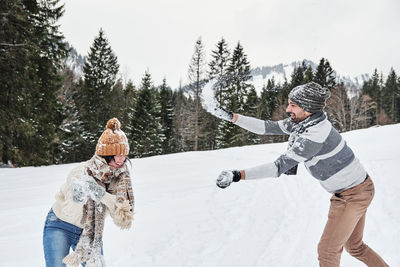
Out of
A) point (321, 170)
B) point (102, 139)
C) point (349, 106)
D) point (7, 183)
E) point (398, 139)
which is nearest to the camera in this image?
point (321, 170)

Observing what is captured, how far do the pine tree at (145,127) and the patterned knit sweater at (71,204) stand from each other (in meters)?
26.3

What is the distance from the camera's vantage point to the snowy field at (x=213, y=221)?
11.5ft

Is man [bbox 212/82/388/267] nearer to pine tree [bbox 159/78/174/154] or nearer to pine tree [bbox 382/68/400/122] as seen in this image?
pine tree [bbox 159/78/174/154]

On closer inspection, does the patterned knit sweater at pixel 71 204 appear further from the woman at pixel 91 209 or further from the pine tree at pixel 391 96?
the pine tree at pixel 391 96

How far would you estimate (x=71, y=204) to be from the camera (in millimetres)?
2148

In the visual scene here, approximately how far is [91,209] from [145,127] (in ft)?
90.1

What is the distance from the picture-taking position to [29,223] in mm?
4520

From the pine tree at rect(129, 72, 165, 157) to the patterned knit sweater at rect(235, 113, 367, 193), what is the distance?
26.8m

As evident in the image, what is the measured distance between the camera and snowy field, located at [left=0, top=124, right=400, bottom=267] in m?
3.50

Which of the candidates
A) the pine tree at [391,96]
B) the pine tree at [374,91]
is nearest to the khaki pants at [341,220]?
the pine tree at [374,91]

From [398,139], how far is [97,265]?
34.8ft

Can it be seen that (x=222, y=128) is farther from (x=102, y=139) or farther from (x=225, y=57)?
(x=102, y=139)

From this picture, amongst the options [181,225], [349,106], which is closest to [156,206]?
[181,225]

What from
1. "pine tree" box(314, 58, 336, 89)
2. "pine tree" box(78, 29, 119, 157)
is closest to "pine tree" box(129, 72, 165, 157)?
"pine tree" box(78, 29, 119, 157)
